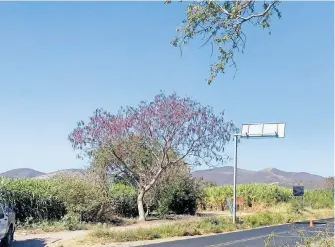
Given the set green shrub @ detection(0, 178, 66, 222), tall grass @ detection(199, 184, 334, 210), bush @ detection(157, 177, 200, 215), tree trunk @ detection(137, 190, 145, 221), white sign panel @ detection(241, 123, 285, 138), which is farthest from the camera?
tall grass @ detection(199, 184, 334, 210)

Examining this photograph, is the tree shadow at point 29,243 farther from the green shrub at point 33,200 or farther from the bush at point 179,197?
the bush at point 179,197

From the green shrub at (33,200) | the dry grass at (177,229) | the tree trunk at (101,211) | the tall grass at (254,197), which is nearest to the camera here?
the dry grass at (177,229)

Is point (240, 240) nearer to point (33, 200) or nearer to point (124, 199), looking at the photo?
point (33, 200)

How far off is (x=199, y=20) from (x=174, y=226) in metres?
13.4

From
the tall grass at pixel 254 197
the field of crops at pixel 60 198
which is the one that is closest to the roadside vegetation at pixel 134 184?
the field of crops at pixel 60 198

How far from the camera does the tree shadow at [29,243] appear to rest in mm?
15688

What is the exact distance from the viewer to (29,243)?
16141mm

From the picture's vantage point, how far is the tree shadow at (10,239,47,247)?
15.7 m

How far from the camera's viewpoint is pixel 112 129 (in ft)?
82.1

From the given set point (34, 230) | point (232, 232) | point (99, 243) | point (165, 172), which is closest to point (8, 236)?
point (99, 243)

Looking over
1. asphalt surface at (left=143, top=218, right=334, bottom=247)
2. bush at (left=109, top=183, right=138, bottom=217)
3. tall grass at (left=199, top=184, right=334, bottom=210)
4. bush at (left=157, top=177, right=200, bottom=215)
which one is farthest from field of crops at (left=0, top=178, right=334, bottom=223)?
tall grass at (left=199, top=184, right=334, bottom=210)

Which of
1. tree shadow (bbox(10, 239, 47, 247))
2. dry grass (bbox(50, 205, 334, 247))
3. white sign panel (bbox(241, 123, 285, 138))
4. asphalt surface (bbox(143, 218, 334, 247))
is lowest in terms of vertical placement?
tree shadow (bbox(10, 239, 47, 247))

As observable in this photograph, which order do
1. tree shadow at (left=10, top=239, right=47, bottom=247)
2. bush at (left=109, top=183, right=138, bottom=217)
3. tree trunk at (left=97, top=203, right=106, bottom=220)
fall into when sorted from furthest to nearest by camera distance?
bush at (left=109, top=183, right=138, bottom=217)
tree trunk at (left=97, top=203, right=106, bottom=220)
tree shadow at (left=10, top=239, right=47, bottom=247)

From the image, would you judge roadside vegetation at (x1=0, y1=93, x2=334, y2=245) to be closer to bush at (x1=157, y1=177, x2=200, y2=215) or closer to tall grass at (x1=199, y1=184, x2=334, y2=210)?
bush at (x1=157, y1=177, x2=200, y2=215)
